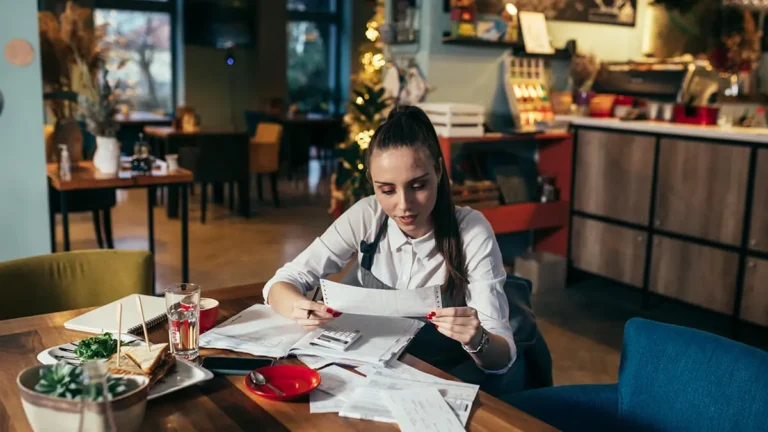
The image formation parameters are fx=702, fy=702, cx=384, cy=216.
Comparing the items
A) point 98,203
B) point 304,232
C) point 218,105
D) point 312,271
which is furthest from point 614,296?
point 218,105

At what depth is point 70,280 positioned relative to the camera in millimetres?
2049

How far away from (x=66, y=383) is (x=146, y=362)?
250 mm

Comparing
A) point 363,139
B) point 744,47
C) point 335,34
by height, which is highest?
point 335,34

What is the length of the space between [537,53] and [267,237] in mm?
2819

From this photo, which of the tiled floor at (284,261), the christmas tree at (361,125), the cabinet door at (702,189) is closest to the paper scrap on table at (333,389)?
the tiled floor at (284,261)

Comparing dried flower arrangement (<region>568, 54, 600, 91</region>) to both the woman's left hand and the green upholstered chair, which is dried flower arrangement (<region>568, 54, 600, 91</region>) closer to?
the green upholstered chair

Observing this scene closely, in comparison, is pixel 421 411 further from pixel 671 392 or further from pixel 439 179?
pixel 439 179

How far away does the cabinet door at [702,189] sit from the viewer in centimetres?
374

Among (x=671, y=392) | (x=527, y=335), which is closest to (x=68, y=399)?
(x=671, y=392)

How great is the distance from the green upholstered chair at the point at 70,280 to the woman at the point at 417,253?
0.52 m

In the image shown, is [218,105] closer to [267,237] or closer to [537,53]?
[267,237]

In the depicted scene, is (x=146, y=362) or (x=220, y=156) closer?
(x=146, y=362)

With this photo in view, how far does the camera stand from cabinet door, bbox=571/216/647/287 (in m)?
4.34

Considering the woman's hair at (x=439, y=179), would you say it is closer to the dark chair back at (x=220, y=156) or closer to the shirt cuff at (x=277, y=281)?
the shirt cuff at (x=277, y=281)
